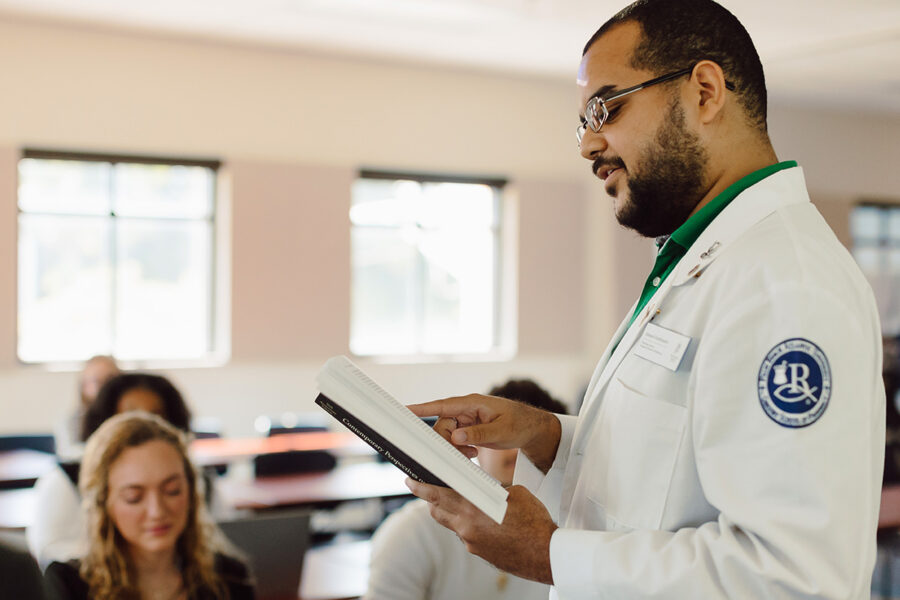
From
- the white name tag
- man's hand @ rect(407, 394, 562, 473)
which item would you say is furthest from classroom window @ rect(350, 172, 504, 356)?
the white name tag

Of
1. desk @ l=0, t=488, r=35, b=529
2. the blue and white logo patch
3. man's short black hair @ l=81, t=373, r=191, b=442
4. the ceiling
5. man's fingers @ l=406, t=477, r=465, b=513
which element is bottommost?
desk @ l=0, t=488, r=35, b=529

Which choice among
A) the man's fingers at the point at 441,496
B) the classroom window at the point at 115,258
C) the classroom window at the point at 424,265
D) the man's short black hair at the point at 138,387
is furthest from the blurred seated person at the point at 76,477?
the classroom window at the point at 424,265

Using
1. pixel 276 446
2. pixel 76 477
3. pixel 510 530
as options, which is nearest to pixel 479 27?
pixel 276 446

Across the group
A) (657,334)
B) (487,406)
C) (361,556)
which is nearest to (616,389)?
(657,334)

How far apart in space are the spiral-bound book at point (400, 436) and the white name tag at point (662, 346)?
26 centimetres

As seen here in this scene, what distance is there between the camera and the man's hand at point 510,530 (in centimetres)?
117

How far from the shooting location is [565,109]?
9.06 meters

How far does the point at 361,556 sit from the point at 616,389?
7.62 feet

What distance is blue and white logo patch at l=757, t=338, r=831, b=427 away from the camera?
40.3 inches

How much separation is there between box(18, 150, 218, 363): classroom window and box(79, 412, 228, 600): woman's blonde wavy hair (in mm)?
4970

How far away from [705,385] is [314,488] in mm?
3928

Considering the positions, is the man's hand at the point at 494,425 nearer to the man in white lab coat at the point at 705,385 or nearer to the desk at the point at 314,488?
the man in white lab coat at the point at 705,385

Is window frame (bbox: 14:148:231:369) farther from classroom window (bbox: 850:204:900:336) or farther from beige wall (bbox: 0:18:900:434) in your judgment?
classroom window (bbox: 850:204:900:336)

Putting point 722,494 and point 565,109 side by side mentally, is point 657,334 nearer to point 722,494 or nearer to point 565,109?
point 722,494
